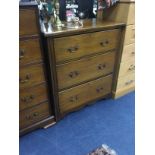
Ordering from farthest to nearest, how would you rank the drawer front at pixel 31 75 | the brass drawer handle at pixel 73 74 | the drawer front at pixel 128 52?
the drawer front at pixel 128 52
the brass drawer handle at pixel 73 74
the drawer front at pixel 31 75

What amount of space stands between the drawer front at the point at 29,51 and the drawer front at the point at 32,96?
243mm

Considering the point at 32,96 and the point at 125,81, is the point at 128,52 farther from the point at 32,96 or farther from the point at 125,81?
the point at 32,96

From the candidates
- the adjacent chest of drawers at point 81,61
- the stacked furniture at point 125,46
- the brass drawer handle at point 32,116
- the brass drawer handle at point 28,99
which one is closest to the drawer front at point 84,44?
the adjacent chest of drawers at point 81,61

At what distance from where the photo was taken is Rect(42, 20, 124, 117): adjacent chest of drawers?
1.39 meters

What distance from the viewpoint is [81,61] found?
1.58 m

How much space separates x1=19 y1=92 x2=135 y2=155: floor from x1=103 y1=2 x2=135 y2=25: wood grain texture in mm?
900

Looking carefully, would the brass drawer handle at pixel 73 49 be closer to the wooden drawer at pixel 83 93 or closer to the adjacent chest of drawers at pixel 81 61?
the adjacent chest of drawers at pixel 81 61

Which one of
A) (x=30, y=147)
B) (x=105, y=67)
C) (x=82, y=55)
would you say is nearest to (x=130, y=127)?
(x=105, y=67)

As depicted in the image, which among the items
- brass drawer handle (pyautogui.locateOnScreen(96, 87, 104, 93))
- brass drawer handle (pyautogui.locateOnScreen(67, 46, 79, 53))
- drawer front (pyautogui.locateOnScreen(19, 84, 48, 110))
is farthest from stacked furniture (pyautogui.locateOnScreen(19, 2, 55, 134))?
brass drawer handle (pyautogui.locateOnScreen(96, 87, 104, 93))

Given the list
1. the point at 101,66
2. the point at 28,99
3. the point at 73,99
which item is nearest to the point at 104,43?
the point at 101,66

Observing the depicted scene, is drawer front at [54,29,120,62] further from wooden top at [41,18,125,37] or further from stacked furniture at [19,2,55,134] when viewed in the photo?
stacked furniture at [19,2,55,134]

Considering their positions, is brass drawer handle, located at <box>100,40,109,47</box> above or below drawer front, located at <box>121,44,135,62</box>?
above

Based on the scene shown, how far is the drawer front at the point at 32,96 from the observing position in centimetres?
139

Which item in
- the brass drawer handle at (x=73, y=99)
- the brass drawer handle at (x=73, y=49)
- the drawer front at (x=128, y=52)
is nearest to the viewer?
the brass drawer handle at (x=73, y=49)
